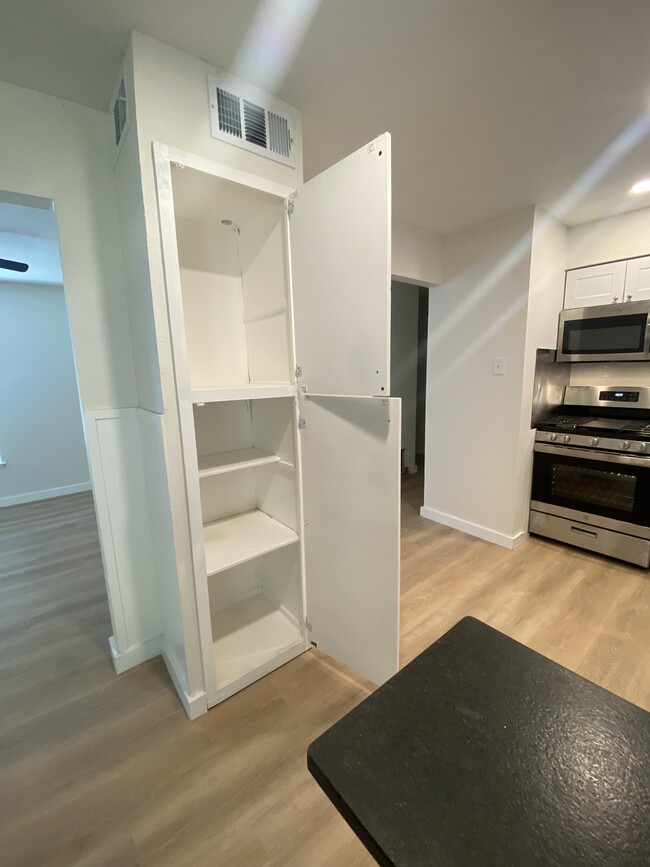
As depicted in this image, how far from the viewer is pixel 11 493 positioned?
3.96 metres

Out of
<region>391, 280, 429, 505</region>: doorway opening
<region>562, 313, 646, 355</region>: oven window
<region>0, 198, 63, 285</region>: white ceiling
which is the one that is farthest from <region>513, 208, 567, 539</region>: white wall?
<region>0, 198, 63, 285</region>: white ceiling

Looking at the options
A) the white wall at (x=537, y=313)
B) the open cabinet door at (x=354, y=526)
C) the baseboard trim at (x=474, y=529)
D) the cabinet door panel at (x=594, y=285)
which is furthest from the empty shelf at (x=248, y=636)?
the cabinet door panel at (x=594, y=285)

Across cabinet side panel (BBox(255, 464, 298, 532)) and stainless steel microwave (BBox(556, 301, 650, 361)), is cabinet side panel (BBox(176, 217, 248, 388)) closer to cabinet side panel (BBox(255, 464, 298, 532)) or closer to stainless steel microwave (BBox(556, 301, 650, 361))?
cabinet side panel (BBox(255, 464, 298, 532))

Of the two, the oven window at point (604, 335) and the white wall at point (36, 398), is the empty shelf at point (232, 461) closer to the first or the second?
the oven window at point (604, 335)

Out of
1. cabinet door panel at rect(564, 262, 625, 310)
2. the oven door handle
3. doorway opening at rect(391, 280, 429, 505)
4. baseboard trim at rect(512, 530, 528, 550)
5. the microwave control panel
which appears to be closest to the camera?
the oven door handle

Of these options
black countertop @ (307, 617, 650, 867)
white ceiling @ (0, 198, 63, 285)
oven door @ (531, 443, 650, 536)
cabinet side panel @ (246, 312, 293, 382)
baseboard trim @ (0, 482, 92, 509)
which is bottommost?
baseboard trim @ (0, 482, 92, 509)

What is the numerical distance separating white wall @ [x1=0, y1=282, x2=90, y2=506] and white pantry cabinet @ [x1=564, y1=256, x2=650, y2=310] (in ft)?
15.7

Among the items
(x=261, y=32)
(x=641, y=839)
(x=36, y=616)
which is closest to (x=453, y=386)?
(x=261, y=32)

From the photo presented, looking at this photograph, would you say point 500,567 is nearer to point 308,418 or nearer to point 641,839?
point 308,418

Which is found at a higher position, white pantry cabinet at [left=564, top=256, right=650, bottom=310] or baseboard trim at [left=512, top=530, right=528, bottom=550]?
white pantry cabinet at [left=564, top=256, right=650, bottom=310]

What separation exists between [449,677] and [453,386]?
2.70 m

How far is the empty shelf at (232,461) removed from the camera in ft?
5.01

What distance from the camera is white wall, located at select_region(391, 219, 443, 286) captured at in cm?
263

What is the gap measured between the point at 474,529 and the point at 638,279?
218cm
